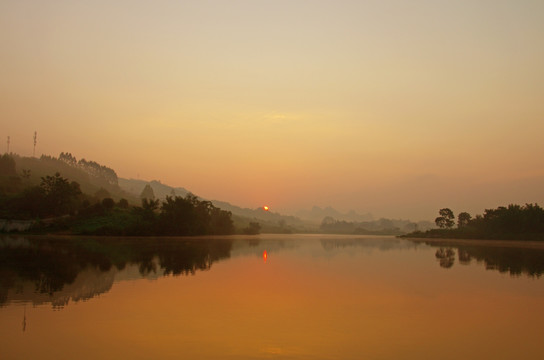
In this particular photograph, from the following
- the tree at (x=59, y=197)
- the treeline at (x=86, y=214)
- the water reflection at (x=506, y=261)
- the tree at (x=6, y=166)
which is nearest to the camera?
the water reflection at (x=506, y=261)

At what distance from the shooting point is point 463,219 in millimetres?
128500

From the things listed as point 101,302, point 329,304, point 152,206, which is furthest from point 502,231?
point 101,302

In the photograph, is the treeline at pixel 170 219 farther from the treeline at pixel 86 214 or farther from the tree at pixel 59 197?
the tree at pixel 59 197

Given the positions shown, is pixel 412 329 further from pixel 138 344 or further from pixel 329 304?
pixel 138 344

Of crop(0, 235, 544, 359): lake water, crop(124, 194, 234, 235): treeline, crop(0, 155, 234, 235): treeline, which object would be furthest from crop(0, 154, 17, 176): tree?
crop(0, 235, 544, 359): lake water

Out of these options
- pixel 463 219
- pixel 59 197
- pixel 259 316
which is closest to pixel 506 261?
pixel 259 316

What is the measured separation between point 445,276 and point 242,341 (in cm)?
2178

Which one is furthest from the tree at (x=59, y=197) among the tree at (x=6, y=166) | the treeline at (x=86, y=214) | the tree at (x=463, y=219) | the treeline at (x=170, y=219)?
the tree at (x=463, y=219)

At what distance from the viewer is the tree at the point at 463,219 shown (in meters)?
127

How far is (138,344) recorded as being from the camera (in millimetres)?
11422

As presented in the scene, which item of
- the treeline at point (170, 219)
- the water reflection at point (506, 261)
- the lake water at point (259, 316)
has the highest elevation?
the treeline at point (170, 219)

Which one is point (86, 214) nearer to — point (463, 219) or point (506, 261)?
point (506, 261)

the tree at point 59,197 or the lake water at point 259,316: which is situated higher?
the tree at point 59,197

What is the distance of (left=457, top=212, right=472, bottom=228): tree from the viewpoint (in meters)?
127
